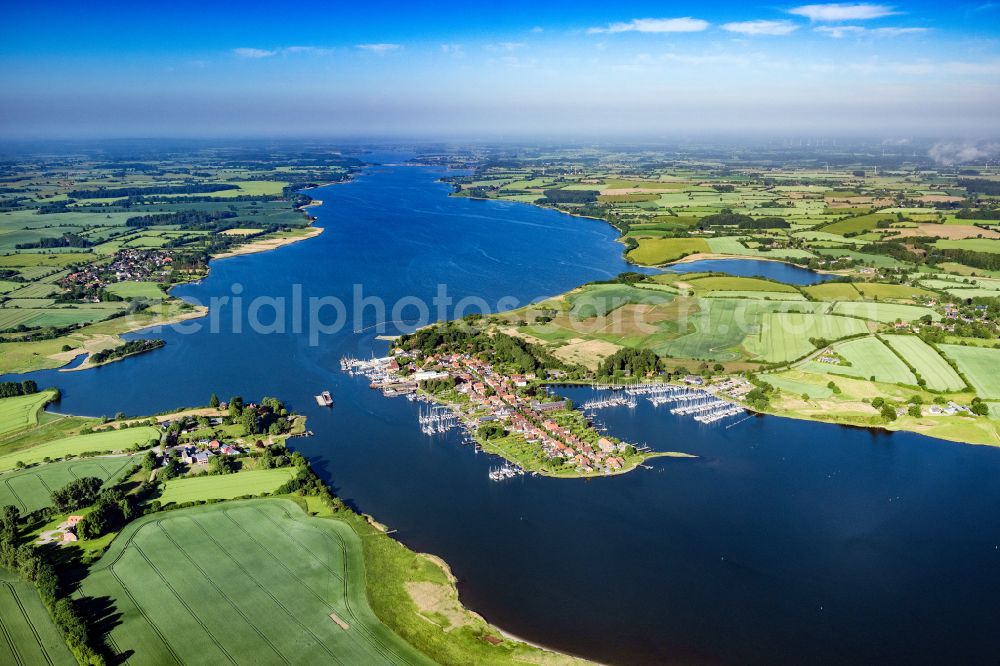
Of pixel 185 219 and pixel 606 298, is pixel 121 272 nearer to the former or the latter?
pixel 185 219

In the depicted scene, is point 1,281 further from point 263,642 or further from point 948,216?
point 948,216

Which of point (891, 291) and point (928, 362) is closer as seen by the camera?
point (928, 362)

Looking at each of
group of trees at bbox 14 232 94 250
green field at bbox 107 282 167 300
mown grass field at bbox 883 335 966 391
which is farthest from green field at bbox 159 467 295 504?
group of trees at bbox 14 232 94 250

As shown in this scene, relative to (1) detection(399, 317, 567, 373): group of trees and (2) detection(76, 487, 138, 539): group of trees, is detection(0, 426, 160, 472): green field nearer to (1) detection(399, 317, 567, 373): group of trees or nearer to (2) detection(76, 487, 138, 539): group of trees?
(2) detection(76, 487, 138, 539): group of trees

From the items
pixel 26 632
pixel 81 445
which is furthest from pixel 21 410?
pixel 26 632

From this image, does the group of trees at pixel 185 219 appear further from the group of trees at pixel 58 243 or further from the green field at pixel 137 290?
the green field at pixel 137 290

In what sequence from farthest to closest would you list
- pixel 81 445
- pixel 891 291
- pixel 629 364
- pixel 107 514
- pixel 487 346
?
pixel 891 291
pixel 487 346
pixel 629 364
pixel 81 445
pixel 107 514
